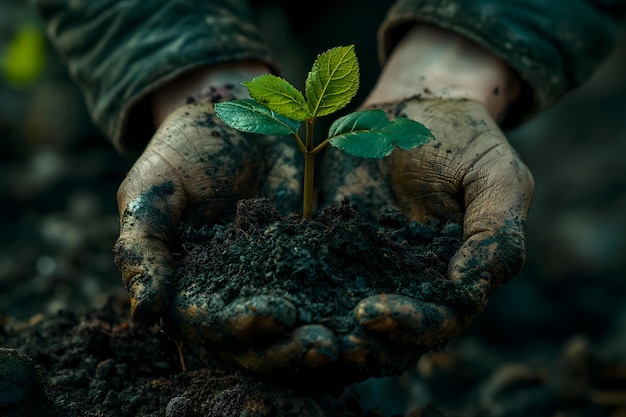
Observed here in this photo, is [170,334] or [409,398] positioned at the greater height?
[170,334]

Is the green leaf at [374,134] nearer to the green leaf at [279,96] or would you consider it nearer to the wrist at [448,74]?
the green leaf at [279,96]

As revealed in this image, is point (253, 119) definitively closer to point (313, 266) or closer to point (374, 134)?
point (374, 134)

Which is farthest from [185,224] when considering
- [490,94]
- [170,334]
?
[490,94]

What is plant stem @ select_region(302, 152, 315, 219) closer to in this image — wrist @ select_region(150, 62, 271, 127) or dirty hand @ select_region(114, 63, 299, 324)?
dirty hand @ select_region(114, 63, 299, 324)

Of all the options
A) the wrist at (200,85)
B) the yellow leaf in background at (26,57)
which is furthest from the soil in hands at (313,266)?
the yellow leaf in background at (26,57)

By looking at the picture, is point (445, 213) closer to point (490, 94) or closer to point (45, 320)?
point (490, 94)

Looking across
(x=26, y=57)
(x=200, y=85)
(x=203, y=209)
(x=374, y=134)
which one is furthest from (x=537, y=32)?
(x=26, y=57)

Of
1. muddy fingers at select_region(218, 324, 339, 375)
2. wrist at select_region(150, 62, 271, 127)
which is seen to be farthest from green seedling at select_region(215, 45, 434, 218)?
wrist at select_region(150, 62, 271, 127)
